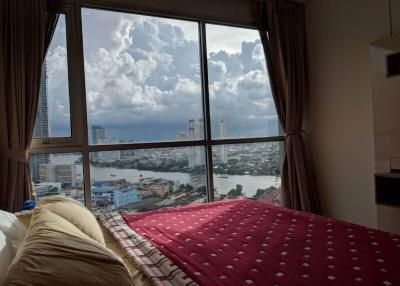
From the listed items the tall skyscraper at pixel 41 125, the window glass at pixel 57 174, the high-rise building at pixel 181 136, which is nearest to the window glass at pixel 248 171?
the high-rise building at pixel 181 136

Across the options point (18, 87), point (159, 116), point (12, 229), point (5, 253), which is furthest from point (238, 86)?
point (5, 253)

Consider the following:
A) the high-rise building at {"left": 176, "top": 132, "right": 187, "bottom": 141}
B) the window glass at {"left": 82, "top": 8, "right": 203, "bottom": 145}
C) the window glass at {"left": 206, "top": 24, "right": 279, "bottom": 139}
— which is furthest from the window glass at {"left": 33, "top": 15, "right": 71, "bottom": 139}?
the window glass at {"left": 206, "top": 24, "right": 279, "bottom": 139}

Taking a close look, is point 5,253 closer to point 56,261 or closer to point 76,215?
point 56,261

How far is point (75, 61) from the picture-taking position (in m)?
2.89

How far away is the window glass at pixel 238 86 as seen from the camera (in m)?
3.55

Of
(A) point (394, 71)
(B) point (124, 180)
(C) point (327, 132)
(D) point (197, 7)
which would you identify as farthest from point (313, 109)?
(B) point (124, 180)

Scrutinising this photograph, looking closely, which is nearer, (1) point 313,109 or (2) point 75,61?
(2) point 75,61

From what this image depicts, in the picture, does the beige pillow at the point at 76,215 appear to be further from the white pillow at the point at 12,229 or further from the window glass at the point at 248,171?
the window glass at the point at 248,171

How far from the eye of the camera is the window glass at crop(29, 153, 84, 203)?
280 centimetres

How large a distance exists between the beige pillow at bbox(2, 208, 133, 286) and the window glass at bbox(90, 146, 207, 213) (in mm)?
1938

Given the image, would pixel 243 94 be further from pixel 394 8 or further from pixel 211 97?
pixel 394 8

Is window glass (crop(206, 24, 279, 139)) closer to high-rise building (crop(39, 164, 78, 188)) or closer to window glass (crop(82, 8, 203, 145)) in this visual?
window glass (crop(82, 8, 203, 145))

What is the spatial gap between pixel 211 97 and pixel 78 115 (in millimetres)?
1338

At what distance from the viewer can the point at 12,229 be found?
1.38m
